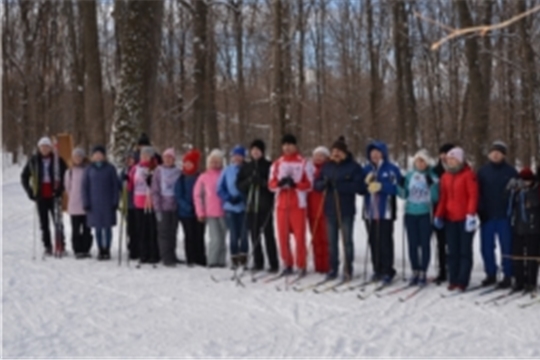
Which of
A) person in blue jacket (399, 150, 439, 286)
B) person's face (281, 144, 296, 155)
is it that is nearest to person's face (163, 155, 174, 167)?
person's face (281, 144, 296, 155)

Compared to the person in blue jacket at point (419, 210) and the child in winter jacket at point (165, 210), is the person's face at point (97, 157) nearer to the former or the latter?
the child in winter jacket at point (165, 210)

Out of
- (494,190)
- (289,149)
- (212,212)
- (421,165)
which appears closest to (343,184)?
(289,149)

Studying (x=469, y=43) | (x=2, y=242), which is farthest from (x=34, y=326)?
(x=469, y=43)

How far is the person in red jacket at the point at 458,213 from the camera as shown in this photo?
889cm

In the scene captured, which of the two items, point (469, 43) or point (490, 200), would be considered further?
point (469, 43)

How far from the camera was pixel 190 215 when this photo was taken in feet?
35.9

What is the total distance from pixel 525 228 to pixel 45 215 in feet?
25.8

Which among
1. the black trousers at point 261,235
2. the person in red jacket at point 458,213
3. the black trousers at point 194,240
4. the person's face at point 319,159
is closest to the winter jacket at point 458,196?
the person in red jacket at point 458,213

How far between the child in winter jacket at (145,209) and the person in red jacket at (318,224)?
265 cm

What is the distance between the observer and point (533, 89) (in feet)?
48.3

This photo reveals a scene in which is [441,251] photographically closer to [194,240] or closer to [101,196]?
[194,240]

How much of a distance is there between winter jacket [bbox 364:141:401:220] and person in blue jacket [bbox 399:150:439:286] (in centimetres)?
14

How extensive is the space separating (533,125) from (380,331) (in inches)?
409

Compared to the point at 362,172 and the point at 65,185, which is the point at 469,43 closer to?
the point at 362,172
